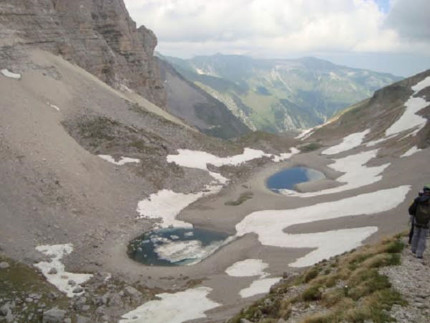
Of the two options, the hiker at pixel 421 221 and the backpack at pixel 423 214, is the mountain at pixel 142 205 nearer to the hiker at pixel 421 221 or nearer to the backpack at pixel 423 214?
the hiker at pixel 421 221

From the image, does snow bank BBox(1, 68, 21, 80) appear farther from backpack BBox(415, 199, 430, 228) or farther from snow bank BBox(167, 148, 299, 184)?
backpack BBox(415, 199, 430, 228)

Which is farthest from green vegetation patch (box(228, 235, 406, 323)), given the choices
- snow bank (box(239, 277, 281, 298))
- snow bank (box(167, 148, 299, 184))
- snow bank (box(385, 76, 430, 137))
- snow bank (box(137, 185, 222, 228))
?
snow bank (box(385, 76, 430, 137))

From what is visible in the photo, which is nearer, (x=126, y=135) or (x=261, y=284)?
(x=261, y=284)

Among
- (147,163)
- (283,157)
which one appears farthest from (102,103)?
(283,157)

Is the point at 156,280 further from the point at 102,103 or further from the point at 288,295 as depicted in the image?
the point at 102,103

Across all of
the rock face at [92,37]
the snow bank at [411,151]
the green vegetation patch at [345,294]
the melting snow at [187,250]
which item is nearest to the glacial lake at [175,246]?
the melting snow at [187,250]

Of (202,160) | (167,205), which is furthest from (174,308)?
(202,160)

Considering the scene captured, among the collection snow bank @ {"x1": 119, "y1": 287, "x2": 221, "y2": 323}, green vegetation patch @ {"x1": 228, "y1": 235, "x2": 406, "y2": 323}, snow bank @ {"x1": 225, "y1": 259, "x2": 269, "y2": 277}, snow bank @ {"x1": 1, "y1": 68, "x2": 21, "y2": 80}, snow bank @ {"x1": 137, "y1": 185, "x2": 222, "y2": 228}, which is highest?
snow bank @ {"x1": 1, "y1": 68, "x2": 21, "y2": 80}
